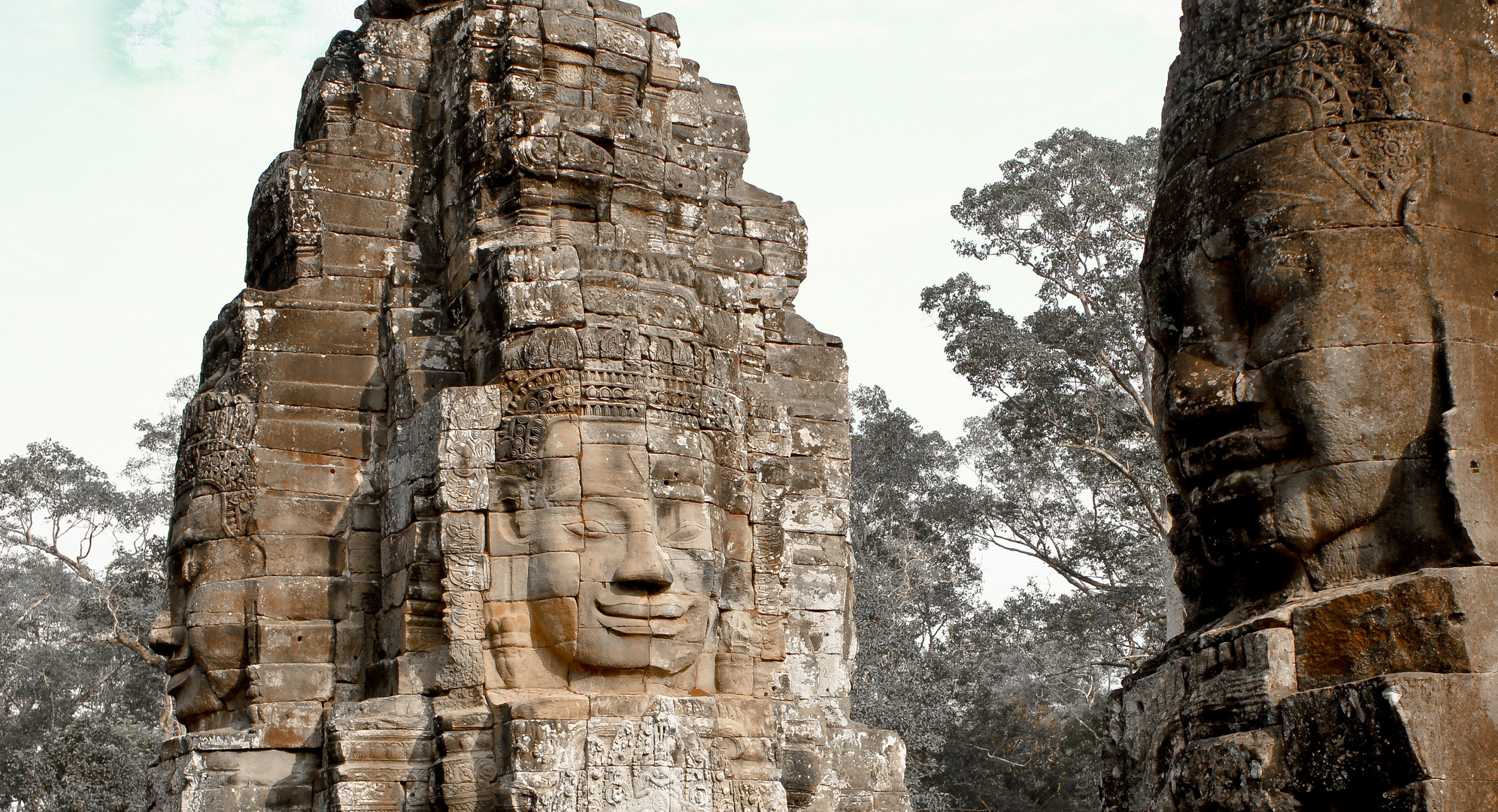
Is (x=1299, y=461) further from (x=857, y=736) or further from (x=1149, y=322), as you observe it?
(x=857, y=736)

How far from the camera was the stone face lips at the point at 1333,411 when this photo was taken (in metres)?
3.90

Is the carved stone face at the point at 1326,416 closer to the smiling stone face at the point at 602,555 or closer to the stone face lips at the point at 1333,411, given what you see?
the stone face lips at the point at 1333,411

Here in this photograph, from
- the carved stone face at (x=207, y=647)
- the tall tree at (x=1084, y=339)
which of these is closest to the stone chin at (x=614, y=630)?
the carved stone face at (x=207, y=647)

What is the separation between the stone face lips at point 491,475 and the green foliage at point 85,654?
53.3ft

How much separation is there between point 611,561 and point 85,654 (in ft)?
89.1

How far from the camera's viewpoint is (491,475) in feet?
23.7

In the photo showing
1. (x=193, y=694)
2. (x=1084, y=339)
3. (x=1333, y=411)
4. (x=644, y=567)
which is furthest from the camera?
(x=1084, y=339)

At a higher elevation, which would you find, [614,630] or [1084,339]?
[1084,339]

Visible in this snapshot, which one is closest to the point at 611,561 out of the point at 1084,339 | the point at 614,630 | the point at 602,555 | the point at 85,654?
the point at 602,555

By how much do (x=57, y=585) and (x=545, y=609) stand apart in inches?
1197

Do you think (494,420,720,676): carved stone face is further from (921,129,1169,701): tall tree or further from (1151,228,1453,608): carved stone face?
(921,129,1169,701): tall tree

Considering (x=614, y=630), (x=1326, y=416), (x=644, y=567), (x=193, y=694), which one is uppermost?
(x=644, y=567)

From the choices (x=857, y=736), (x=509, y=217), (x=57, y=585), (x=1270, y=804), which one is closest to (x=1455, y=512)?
(x=1270, y=804)

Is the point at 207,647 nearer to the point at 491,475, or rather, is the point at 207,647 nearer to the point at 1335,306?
the point at 491,475
